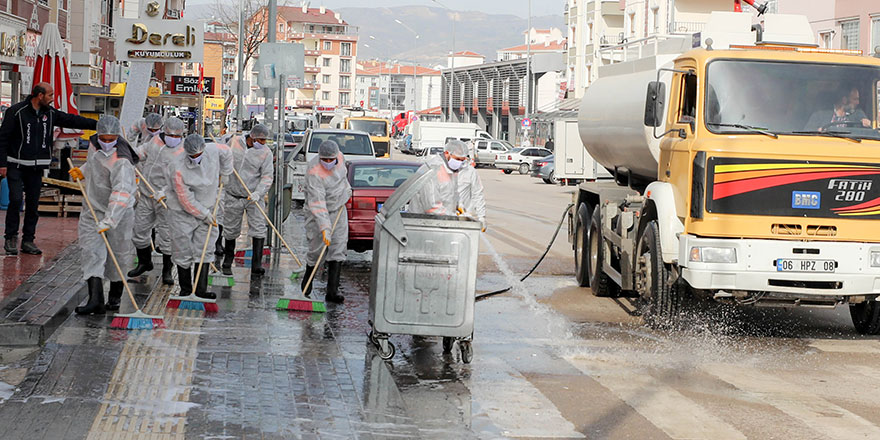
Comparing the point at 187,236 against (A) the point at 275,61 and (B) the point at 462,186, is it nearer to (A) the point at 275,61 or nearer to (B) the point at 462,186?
(B) the point at 462,186

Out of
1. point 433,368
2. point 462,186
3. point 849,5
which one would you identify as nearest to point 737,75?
point 462,186

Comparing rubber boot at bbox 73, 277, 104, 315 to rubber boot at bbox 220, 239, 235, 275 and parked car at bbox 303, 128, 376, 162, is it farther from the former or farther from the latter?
parked car at bbox 303, 128, 376, 162

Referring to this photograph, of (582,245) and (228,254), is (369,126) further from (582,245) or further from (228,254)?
(228,254)

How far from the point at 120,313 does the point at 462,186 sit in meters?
3.51

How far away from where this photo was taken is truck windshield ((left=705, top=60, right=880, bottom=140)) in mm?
10570

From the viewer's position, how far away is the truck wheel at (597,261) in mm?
13547

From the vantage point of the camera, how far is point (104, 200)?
34.2ft

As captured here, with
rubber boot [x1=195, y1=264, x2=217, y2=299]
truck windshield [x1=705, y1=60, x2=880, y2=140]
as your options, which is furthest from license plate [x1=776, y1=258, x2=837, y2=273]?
rubber boot [x1=195, y1=264, x2=217, y2=299]

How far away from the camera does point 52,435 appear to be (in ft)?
21.1

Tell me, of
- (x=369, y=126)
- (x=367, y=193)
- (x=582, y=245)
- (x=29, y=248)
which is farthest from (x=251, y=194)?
(x=369, y=126)

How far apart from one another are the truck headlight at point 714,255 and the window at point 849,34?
26294 mm

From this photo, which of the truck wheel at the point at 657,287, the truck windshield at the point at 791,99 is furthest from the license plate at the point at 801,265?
the truck windshield at the point at 791,99

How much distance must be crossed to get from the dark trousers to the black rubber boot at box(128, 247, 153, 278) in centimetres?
139

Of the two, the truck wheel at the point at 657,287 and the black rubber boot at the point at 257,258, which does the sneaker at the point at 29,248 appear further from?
the truck wheel at the point at 657,287
